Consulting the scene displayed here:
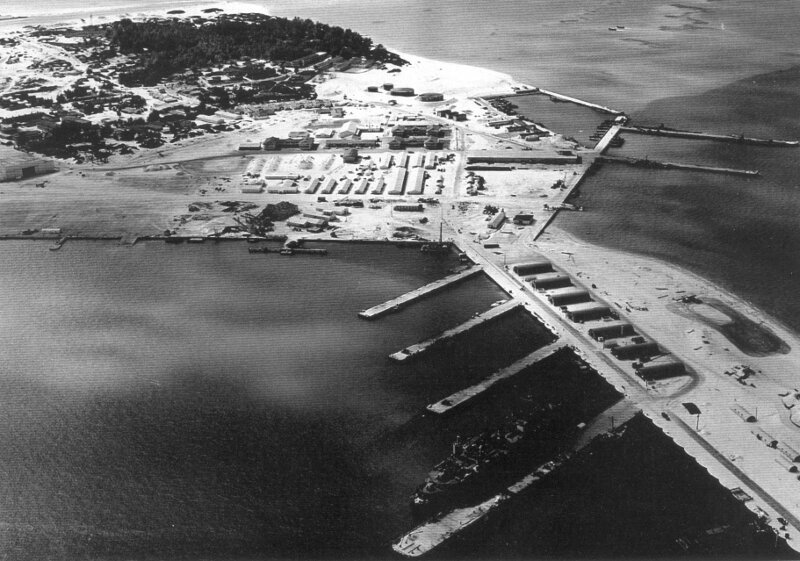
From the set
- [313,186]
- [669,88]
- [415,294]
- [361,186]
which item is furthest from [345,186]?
[669,88]

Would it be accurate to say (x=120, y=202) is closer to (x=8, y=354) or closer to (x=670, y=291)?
(x=8, y=354)

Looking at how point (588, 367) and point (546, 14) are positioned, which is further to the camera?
point (546, 14)

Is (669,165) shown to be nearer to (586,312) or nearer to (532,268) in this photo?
(532,268)

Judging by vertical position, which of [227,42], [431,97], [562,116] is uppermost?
[227,42]

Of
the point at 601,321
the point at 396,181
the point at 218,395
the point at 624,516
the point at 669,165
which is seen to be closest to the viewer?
the point at 624,516

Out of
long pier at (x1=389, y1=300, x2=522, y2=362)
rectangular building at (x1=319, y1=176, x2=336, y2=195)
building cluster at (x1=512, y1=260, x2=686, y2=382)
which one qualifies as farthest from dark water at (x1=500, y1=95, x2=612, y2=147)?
long pier at (x1=389, y1=300, x2=522, y2=362)

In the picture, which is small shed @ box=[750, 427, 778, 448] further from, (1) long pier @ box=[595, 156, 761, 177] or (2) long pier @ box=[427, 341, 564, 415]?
(1) long pier @ box=[595, 156, 761, 177]

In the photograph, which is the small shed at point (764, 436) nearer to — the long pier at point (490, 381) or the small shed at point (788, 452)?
the small shed at point (788, 452)

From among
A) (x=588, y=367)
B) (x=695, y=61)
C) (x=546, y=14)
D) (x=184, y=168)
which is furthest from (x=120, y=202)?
(x=546, y=14)

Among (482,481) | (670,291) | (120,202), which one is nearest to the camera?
(482,481)
